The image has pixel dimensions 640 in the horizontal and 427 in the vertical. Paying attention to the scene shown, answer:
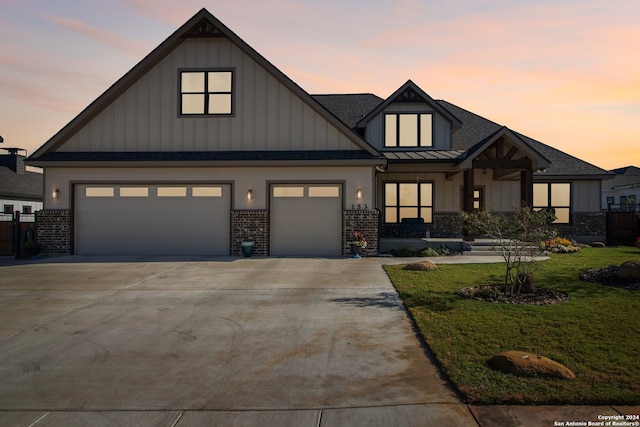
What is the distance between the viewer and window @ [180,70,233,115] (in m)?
18.0

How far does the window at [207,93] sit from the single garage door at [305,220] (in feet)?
13.0

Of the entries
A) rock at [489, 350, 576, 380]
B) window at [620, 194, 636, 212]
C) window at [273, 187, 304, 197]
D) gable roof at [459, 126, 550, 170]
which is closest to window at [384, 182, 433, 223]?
gable roof at [459, 126, 550, 170]

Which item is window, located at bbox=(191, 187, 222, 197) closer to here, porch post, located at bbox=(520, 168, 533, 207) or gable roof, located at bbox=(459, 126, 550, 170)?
gable roof, located at bbox=(459, 126, 550, 170)

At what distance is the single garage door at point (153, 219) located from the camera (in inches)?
700

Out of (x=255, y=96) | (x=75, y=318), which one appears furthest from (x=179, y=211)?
(x=75, y=318)

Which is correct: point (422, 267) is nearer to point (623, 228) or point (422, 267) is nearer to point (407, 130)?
point (407, 130)

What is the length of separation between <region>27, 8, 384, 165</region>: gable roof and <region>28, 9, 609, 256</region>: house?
1.7 inches

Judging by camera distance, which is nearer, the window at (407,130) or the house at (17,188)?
the window at (407,130)

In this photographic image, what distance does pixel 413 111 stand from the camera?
21500 mm

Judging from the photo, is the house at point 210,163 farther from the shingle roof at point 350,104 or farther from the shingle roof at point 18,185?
the shingle roof at point 18,185

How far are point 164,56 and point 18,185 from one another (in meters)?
22.0

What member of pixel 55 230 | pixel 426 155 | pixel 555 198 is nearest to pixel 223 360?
pixel 55 230

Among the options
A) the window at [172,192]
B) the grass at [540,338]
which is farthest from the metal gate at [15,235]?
the grass at [540,338]

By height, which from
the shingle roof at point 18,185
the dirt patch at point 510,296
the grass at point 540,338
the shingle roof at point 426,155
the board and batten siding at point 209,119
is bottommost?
the grass at point 540,338
